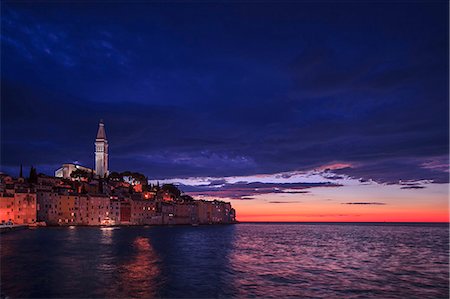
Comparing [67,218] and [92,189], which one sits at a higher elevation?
[92,189]

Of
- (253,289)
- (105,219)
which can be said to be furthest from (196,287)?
(105,219)

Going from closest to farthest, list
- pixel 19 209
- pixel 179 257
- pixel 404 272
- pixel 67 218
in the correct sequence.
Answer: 1. pixel 404 272
2. pixel 179 257
3. pixel 19 209
4. pixel 67 218

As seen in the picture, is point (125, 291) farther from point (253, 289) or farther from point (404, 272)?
point (404, 272)

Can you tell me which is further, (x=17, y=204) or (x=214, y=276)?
(x=17, y=204)

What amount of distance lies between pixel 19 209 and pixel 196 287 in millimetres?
122460

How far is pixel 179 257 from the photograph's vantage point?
5712 cm

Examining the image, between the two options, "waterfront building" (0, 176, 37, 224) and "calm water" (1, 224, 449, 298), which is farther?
"waterfront building" (0, 176, 37, 224)

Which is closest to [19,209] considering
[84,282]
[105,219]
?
[105,219]

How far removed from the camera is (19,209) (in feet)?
445

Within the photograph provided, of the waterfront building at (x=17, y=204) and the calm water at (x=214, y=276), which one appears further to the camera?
the waterfront building at (x=17, y=204)

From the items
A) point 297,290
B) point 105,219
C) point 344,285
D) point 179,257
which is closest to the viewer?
point 297,290

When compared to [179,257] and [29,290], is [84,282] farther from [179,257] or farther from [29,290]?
[179,257]

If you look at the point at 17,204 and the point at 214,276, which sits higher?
the point at 17,204

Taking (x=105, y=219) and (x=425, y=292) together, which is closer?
(x=425, y=292)
